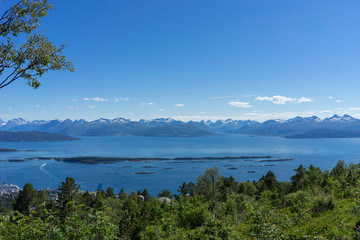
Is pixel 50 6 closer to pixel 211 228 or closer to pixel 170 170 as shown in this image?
pixel 211 228

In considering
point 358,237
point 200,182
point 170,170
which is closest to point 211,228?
point 358,237

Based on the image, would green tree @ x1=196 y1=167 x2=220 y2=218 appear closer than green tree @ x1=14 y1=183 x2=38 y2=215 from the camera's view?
Yes

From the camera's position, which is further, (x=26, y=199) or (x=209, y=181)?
(x=26, y=199)

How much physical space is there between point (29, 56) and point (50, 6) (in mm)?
2166

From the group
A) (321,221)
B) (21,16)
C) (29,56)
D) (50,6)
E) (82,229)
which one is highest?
(50,6)

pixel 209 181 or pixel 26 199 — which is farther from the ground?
pixel 209 181

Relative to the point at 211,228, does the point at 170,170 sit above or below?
below

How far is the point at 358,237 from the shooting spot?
8.06 m

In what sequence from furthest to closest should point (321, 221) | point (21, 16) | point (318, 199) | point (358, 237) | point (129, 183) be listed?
1. point (129, 183)
2. point (318, 199)
3. point (321, 221)
4. point (21, 16)
5. point (358, 237)

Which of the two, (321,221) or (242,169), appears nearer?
(321,221)

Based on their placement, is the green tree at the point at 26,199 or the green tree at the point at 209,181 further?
the green tree at the point at 26,199

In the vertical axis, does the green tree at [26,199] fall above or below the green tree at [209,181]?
below

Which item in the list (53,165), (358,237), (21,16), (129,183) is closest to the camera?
(358,237)

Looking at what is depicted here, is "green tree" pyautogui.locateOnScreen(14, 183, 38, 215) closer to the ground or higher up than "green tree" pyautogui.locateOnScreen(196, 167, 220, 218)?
closer to the ground
